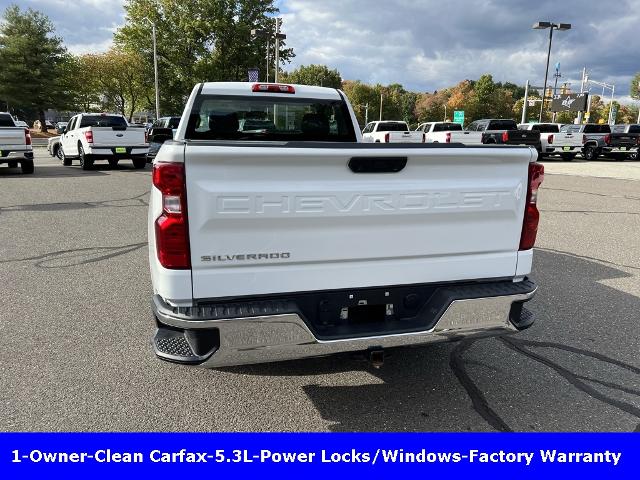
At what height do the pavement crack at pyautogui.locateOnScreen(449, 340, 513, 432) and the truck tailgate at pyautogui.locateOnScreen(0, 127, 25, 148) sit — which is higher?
the truck tailgate at pyautogui.locateOnScreen(0, 127, 25, 148)

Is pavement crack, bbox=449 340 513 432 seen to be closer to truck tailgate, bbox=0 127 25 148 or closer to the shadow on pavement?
the shadow on pavement

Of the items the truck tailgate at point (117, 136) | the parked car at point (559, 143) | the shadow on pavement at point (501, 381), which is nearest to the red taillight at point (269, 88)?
the shadow on pavement at point (501, 381)

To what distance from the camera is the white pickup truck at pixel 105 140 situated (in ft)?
54.2

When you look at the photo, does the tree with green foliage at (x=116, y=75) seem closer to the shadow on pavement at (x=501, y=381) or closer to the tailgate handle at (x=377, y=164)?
the shadow on pavement at (x=501, y=381)

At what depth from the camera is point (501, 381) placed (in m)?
3.35

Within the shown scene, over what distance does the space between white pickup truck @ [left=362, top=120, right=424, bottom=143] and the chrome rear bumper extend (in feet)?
69.5

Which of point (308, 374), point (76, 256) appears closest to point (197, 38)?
point (76, 256)

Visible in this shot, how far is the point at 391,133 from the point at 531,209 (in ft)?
74.2

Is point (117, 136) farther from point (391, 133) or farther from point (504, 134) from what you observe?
point (504, 134)

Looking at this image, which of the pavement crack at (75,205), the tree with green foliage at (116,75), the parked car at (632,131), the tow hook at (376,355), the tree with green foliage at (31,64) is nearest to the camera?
the tow hook at (376,355)

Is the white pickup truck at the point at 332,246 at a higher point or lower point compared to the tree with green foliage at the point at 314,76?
lower

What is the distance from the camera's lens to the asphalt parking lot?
2.89m

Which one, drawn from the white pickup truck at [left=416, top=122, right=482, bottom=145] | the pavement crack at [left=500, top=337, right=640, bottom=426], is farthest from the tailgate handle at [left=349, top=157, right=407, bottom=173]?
the white pickup truck at [left=416, top=122, right=482, bottom=145]
